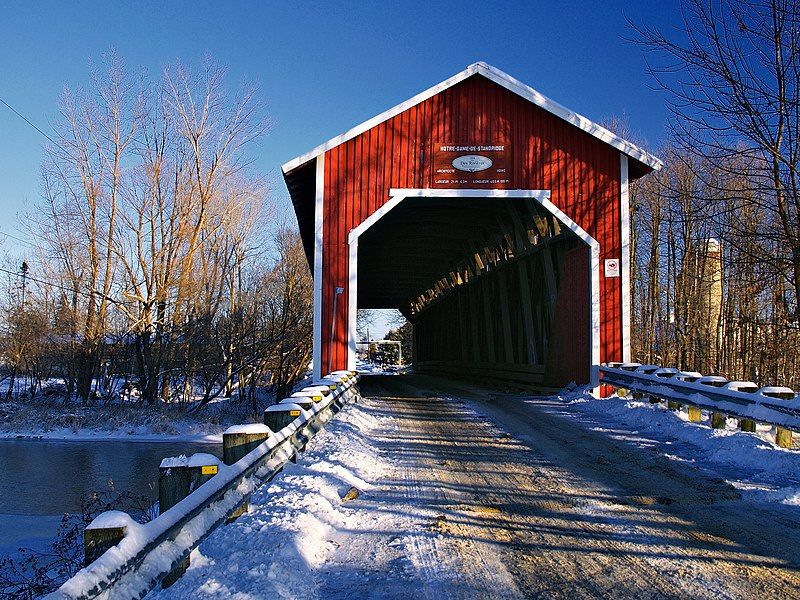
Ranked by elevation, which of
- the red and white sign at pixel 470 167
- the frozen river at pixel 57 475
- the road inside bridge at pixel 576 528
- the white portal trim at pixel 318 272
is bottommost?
the frozen river at pixel 57 475

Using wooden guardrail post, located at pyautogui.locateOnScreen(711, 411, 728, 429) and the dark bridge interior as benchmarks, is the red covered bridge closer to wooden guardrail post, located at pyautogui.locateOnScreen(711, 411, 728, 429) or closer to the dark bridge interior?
the dark bridge interior

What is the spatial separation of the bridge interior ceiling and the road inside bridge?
25.6 ft

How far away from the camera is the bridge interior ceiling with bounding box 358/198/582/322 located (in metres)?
14.7

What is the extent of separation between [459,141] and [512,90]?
53.7 inches

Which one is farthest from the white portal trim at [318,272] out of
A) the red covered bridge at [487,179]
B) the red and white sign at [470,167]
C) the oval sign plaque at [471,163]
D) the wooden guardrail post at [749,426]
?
the wooden guardrail post at [749,426]

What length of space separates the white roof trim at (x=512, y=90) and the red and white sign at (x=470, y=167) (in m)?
1.02

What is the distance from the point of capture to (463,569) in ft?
11.1

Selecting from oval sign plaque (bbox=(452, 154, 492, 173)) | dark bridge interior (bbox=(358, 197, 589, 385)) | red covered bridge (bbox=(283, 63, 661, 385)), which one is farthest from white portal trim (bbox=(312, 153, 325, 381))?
dark bridge interior (bbox=(358, 197, 589, 385))

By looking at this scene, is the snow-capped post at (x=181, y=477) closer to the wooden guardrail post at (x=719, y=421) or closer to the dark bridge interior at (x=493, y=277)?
the wooden guardrail post at (x=719, y=421)

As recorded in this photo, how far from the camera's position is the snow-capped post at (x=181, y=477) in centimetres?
301

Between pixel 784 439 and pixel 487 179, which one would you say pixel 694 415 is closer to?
pixel 784 439

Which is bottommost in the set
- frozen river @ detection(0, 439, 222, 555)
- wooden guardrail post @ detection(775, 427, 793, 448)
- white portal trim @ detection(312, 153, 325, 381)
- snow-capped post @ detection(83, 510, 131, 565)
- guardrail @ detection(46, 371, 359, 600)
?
frozen river @ detection(0, 439, 222, 555)

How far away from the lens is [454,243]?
2144 cm

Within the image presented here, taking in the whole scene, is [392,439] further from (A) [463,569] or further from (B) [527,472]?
(A) [463,569]
